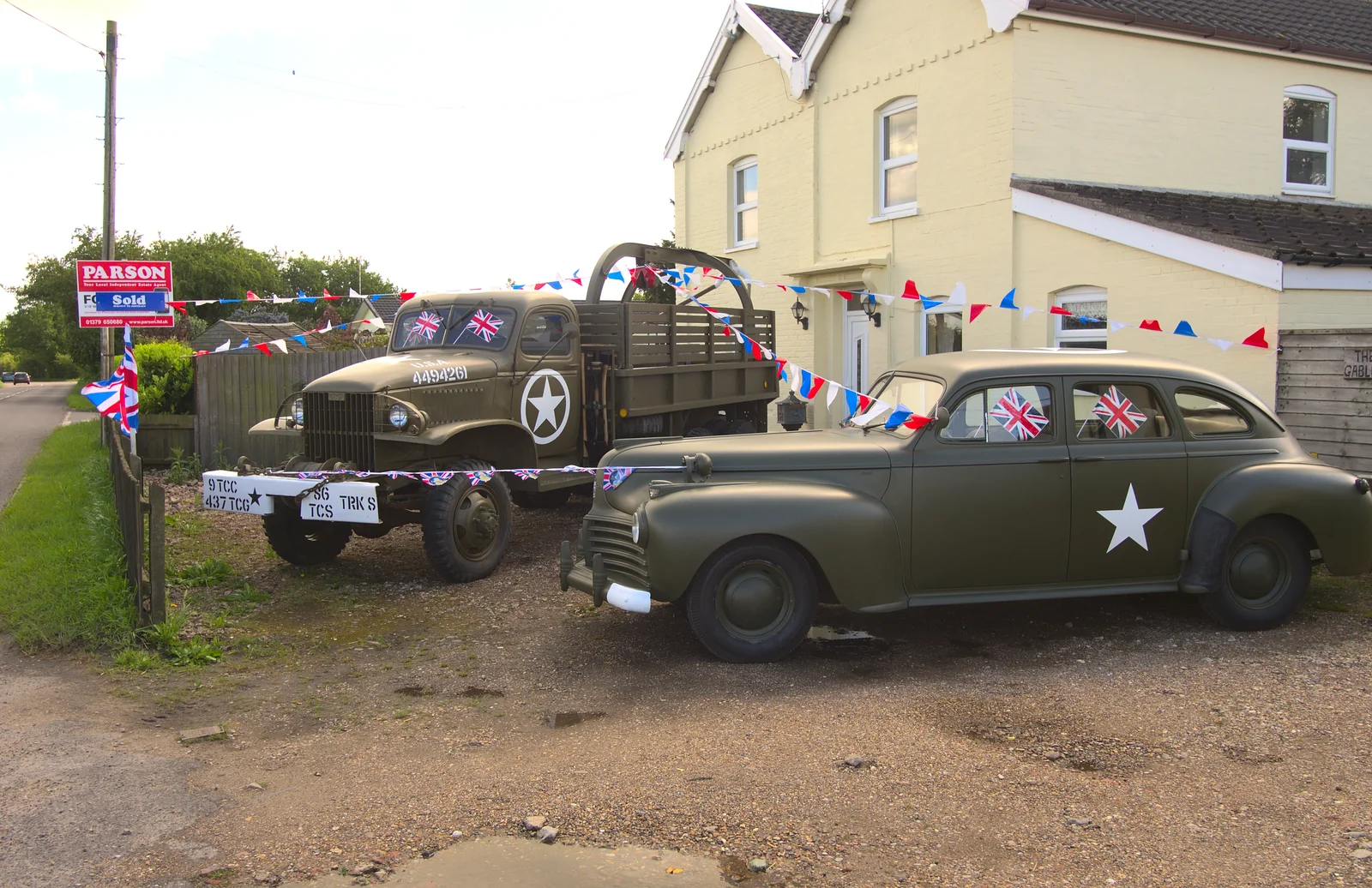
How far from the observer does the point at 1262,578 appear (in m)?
6.00

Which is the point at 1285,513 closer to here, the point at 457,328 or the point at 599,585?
the point at 599,585

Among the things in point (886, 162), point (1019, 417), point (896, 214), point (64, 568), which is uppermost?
point (886, 162)

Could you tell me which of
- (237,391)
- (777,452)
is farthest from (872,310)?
(777,452)

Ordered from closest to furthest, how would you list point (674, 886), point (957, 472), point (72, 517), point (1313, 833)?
1. point (674, 886)
2. point (1313, 833)
3. point (957, 472)
4. point (72, 517)

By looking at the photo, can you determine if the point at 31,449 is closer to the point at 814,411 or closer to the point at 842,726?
the point at 814,411

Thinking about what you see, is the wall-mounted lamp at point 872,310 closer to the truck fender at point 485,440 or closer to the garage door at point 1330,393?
the garage door at point 1330,393

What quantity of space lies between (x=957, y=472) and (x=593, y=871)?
3229 mm

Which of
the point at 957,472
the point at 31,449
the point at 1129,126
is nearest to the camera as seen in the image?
the point at 957,472

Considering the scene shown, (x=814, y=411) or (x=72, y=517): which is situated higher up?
(x=814, y=411)

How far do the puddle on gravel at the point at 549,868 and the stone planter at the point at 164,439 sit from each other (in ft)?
40.4

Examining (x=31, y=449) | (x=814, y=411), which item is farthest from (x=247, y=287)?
(x=814, y=411)

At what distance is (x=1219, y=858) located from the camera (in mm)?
3391

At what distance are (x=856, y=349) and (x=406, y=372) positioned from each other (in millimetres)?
9270

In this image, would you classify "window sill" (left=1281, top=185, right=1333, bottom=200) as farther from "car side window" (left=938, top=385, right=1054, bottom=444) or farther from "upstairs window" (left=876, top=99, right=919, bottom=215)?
"car side window" (left=938, top=385, right=1054, bottom=444)
